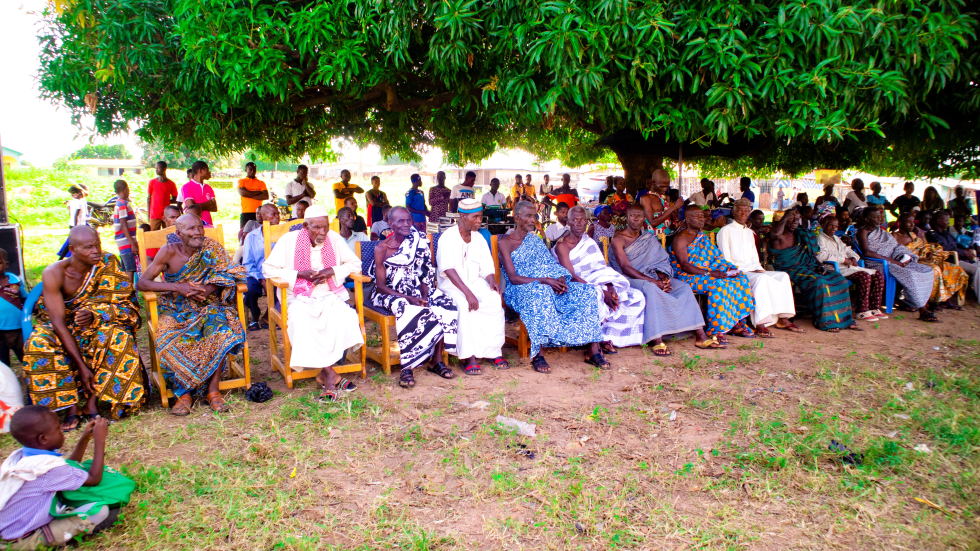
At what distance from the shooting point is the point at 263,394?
478 centimetres

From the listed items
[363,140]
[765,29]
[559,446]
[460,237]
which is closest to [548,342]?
[460,237]

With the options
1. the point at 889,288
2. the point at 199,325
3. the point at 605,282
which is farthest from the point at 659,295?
the point at 199,325

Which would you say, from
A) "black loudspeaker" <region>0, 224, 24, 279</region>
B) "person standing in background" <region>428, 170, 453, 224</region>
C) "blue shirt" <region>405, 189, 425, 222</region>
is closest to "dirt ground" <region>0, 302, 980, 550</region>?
"black loudspeaker" <region>0, 224, 24, 279</region>

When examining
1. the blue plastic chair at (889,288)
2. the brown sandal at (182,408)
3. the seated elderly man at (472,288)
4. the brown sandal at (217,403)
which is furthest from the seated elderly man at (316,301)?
the blue plastic chair at (889,288)

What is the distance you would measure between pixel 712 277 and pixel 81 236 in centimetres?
568

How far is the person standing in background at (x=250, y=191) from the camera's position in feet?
31.5

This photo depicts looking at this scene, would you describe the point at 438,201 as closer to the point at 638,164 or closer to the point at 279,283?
the point at 638,164

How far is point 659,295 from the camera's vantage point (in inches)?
245

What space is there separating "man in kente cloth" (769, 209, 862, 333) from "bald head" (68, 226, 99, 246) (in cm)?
708

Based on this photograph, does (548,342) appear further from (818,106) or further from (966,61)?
(966,61)

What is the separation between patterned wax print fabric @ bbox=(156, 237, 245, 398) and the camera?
14.9 ft

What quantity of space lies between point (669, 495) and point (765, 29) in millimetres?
4087

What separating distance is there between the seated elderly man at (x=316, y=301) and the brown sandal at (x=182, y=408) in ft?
2.62

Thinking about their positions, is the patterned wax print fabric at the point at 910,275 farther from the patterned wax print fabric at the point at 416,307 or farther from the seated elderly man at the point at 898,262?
the patterned wax print fabric at the point at 416,307
